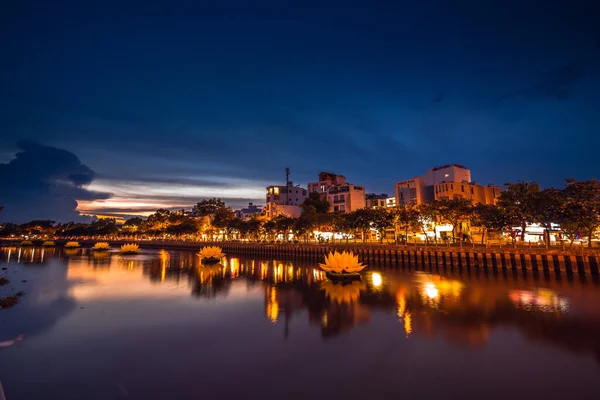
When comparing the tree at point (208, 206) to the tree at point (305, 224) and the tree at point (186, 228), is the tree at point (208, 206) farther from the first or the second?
the tree at point (305, 224)

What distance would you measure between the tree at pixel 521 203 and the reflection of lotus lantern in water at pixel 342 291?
26.8 meters

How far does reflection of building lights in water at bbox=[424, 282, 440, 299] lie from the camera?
2376 centimetres

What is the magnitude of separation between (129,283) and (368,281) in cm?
2350

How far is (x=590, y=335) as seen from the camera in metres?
14.6

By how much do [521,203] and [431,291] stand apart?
26194mm

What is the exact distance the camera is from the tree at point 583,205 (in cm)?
3541

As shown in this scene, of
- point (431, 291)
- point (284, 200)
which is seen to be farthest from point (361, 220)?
point (284, 200)

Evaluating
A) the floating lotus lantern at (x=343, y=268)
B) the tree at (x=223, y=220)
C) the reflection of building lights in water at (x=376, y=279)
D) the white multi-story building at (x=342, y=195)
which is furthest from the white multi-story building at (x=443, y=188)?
the floating lotus lantern at (x=343, y=268)

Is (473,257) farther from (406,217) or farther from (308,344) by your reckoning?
(308,344)

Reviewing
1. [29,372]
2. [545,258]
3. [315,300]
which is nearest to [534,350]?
[315,300]

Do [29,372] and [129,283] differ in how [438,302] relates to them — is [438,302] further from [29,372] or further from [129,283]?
[129,283]

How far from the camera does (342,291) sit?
26344 millimetres

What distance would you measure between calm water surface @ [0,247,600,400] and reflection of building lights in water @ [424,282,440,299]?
0.08m

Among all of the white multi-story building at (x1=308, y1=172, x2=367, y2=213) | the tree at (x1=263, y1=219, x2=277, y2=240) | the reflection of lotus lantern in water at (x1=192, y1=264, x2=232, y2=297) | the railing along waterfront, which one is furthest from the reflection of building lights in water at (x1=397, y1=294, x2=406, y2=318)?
the white multi-story building at (x1=308, y1=172, x2=367, y2=213)
